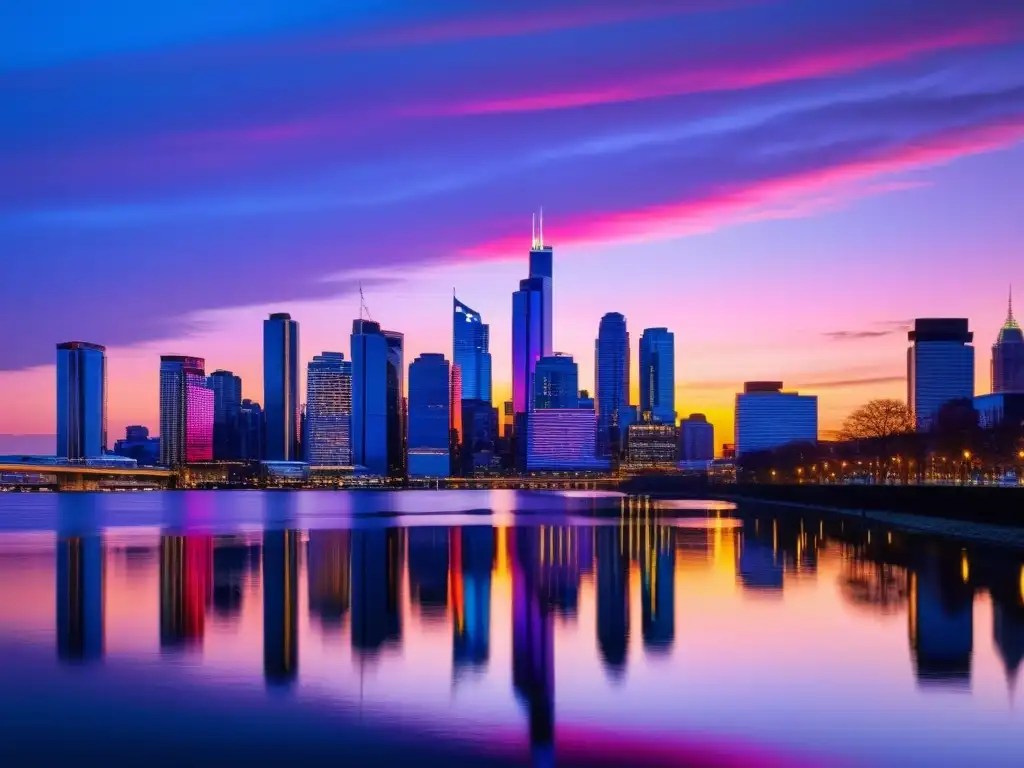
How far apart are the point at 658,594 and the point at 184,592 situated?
12978 millimetres

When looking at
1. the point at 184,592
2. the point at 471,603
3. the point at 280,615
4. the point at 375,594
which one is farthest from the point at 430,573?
the point at 280,615

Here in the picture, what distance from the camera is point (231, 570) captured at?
39562 mm

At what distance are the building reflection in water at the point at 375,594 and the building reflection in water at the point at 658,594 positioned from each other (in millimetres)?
5326

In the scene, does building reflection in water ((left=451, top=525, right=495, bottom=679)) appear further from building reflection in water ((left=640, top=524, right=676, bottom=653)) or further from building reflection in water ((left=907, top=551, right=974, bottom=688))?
building reflection in water ((left=907, top=551, right=974, bottom=688))

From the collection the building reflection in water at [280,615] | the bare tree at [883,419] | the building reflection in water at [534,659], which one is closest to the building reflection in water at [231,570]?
the building reflection in water at [280,615]

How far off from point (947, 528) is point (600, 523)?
80.5 feet

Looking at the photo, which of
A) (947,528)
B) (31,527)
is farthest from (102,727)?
(31,527)

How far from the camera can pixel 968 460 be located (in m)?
110

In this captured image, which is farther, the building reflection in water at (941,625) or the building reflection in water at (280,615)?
the building reflection in water at (280,615)

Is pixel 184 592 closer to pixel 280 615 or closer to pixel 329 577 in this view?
pixel 329 577

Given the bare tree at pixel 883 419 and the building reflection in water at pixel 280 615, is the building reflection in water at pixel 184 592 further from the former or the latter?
the bare tree at pixel 883 419

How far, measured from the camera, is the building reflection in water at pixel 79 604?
915 inches

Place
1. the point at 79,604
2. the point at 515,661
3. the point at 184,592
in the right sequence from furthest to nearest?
the point at 184,592, the point at 79,604, the point at 515,661

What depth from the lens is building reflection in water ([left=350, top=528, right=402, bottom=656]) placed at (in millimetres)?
24270
